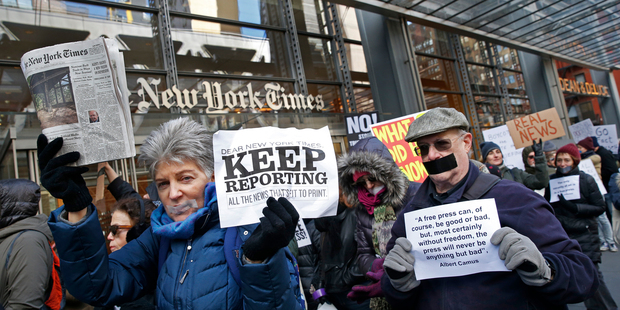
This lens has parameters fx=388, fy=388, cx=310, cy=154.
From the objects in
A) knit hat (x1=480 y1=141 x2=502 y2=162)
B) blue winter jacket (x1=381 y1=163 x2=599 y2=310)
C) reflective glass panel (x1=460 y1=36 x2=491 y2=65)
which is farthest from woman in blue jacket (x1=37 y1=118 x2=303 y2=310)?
reflective glass panel (x1=460 y1=36 x2=491 y2=65)

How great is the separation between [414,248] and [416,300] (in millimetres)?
301

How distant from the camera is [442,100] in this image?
42.3ft

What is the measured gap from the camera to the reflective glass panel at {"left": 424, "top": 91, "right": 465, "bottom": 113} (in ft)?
40.9

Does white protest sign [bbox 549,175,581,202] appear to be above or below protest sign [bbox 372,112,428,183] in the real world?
below

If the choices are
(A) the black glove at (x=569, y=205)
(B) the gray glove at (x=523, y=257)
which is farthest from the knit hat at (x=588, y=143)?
(B) the gray glove at (x=523, y=257)

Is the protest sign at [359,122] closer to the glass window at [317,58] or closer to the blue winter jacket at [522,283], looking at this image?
the glass window at [317,58]

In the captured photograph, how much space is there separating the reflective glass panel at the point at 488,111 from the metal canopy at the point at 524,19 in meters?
2.21

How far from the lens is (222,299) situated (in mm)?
1510

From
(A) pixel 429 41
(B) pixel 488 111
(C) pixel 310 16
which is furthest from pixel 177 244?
(B) pixel 488 111

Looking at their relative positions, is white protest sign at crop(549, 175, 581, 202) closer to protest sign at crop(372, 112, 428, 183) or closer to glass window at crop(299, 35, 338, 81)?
protest sign at crop(372, 112, 428, 183)

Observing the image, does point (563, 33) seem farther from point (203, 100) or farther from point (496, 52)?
point (203, 100)

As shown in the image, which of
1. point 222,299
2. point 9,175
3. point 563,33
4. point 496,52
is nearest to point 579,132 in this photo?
point 563,33

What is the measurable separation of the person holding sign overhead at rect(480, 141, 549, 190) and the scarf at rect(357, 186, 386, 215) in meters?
2.85

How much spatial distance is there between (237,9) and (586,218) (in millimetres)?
8248
